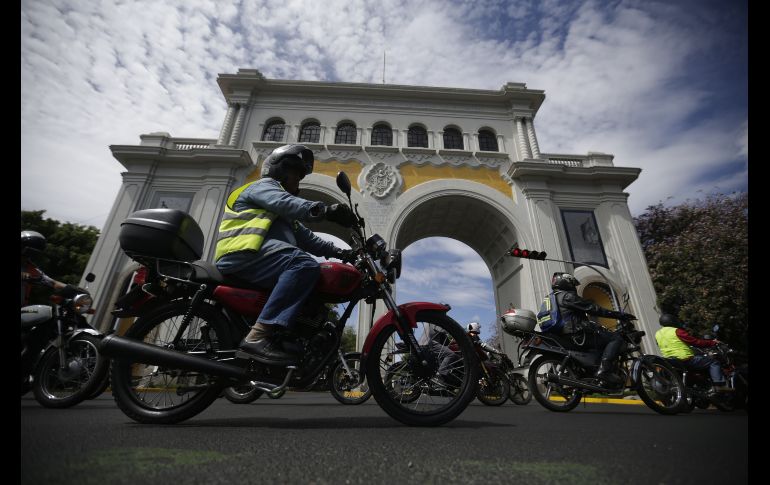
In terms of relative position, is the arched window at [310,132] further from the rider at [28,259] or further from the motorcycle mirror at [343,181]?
the motorcycle mirror at [343,181]

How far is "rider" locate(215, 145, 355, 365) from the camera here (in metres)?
1.74

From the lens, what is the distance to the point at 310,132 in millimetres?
15461

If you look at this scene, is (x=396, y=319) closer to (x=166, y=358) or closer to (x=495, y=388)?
(x=166, y=358)

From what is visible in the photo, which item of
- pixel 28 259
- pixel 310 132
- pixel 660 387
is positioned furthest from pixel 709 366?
pixel 310 132

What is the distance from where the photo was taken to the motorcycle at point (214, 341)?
1.72 meters

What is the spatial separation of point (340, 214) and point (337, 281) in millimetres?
435

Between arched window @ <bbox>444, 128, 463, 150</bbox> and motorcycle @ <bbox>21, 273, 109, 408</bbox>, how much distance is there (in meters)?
14.8

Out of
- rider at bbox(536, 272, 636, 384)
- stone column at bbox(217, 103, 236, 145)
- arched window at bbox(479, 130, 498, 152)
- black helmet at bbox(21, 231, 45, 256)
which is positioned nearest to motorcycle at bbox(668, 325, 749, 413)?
rider at bbox(536, 272, 636, 384)

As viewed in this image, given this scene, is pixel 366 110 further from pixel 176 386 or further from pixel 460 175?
pixel 176 386

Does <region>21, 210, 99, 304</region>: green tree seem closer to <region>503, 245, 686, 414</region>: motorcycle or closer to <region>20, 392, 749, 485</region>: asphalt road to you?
<region>20, 392, 749, 485</region>: asphalt road

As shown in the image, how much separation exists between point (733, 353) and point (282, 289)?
734 cm

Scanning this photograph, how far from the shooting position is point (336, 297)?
79.4 inches
